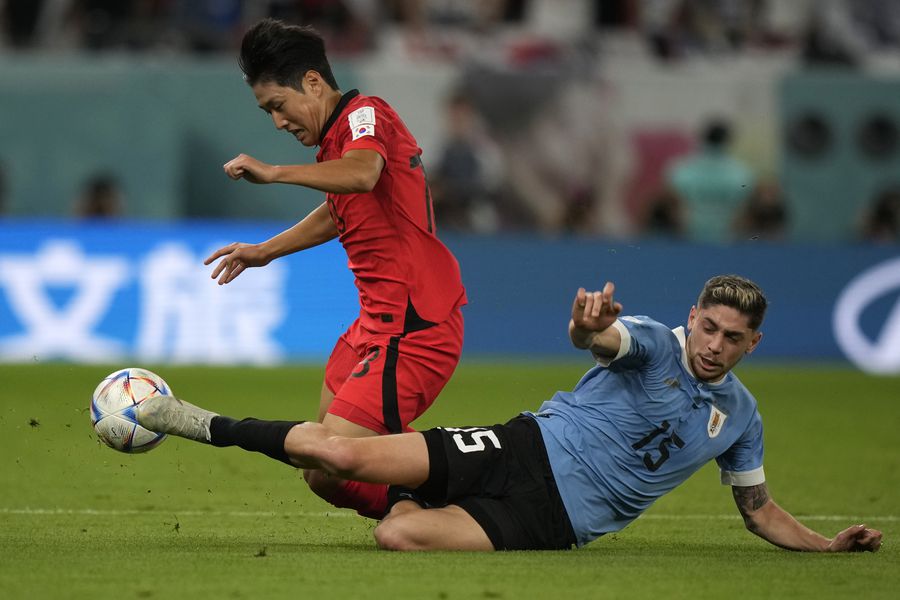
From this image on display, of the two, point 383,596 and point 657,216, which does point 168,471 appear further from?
point 657,216

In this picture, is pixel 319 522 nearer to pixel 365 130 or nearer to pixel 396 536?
pixel 396 536

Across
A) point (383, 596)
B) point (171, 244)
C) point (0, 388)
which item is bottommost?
point (0, 388)

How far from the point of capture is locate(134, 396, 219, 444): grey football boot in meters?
5.83

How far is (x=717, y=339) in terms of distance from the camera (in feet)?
18.9

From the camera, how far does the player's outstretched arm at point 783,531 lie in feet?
19.8

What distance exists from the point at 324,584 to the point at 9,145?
45.2 ft

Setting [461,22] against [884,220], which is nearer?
[884,220]

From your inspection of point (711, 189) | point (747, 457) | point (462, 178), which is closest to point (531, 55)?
point (462, 178)

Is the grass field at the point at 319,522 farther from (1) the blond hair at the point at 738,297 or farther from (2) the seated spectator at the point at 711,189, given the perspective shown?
(2) the seated spectator at the point at 711,189

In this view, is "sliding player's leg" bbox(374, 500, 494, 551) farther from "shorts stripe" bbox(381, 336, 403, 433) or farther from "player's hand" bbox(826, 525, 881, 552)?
"player's hand" bbox(826, 525, 881, 552)

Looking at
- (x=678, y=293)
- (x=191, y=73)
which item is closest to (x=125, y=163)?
(x=191, y=73)

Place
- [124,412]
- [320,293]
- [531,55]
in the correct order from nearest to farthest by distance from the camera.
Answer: [124,412] < [320,293] < [531,55]

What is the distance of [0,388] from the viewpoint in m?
12.6

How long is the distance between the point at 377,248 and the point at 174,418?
1.09 meters
